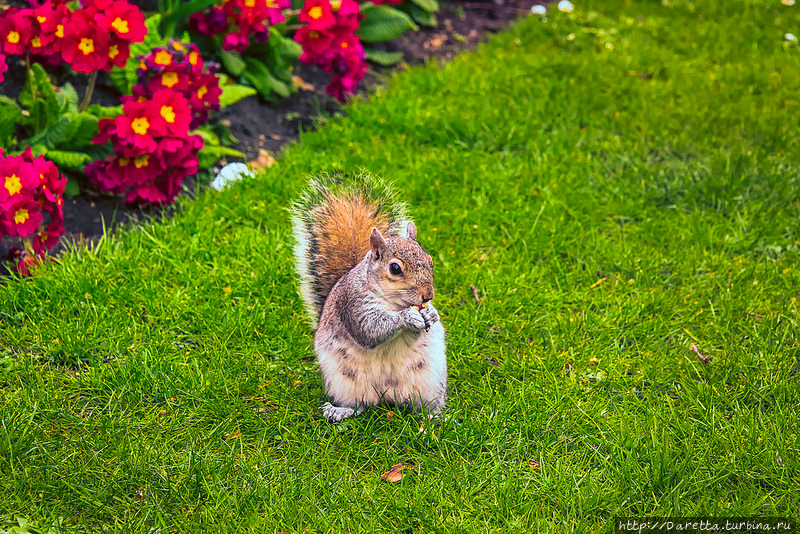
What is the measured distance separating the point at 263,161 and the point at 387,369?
1956 millimetres

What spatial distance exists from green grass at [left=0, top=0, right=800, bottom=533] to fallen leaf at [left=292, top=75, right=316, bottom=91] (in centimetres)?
42

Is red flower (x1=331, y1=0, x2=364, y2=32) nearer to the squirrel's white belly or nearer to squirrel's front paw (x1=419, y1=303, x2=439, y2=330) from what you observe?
the squirrel's white belly

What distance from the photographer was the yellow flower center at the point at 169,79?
3.29 m

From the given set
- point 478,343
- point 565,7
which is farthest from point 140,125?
point 565,7

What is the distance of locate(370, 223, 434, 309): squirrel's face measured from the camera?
79.6 inches

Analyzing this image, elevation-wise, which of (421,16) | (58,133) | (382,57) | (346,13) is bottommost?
(382,57)

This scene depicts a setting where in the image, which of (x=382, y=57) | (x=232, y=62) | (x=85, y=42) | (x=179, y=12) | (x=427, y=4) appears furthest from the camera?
(x=427, y=4)

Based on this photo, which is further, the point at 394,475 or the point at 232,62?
the point at 232,62

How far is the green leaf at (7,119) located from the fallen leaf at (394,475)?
2130 mm

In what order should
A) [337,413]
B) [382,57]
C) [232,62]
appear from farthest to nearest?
1. [382,57]
2. [232,62]
3. [337,413]

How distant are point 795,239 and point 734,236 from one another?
0.92 ft

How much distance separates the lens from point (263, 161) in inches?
151

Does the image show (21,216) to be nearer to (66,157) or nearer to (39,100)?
(66,157)

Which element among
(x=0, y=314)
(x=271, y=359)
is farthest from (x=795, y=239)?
(x=0, y=314)
